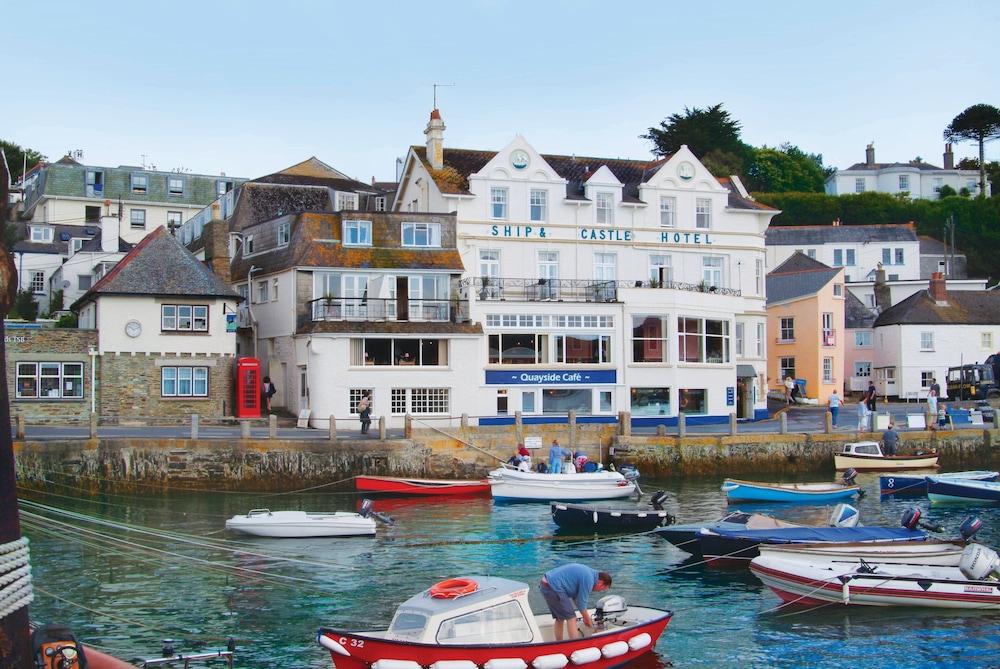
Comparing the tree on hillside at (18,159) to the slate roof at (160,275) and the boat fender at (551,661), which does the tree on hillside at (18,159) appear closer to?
the slate roof at (160,275)

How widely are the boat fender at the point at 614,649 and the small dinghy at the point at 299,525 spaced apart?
46.5ft

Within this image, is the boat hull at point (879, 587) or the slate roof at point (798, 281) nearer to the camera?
the boat hull at point (879, 587)

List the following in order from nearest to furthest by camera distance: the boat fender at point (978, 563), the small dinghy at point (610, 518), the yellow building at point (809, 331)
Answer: the boat fender at point (978, 563) → the small dinghy at point (610, 518) → the yellow building at point (809, 331)

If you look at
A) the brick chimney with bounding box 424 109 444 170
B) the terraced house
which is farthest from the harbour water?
the terraced house

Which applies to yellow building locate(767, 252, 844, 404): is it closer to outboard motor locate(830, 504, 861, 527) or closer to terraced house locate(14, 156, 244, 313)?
outboard motor locate(830, 504, 861, 527)

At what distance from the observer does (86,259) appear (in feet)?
221

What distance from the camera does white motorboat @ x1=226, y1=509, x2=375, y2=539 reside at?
30469mm

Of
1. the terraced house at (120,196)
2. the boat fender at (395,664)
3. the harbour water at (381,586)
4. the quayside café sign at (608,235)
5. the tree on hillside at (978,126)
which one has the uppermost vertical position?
the tree on hillside at (978,126)

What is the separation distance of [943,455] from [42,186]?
71458 millimetres

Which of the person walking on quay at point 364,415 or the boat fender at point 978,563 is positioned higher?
the person walking on quay at point 364,415

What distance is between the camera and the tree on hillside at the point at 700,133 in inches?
3580

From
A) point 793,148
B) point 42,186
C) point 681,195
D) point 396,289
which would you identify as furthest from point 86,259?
point 793,148

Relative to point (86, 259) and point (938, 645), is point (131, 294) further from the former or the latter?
point (938, 645)

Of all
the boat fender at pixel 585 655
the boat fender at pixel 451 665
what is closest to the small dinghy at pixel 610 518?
the boat fender at pixel 585 655
